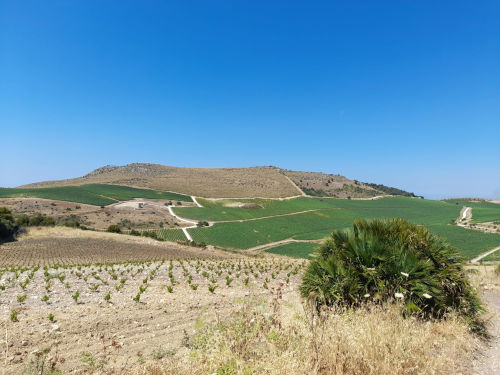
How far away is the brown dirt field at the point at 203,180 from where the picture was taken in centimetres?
11481

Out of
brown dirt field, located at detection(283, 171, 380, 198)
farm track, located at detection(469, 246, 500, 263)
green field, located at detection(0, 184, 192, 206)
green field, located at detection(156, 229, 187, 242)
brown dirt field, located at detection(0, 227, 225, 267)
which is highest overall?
brown dirt field, located at detection(283, 171, 380, 198)

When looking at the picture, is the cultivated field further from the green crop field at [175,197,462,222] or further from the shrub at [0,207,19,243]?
the green crop field at [175,197,462,222]

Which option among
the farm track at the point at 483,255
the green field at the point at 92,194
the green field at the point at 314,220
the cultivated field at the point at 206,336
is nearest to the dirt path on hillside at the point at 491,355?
the cultivated field at the point at 206,336

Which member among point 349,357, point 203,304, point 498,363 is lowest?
point 203,304

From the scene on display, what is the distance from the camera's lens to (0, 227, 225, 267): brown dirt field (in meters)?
26.6

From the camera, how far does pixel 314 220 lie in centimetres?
7681

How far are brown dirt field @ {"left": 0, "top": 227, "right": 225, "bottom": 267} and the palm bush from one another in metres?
25.1

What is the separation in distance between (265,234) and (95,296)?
5155 cm

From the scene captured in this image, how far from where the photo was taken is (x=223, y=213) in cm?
8112

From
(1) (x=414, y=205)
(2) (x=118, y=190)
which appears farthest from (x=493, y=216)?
(2) (x=118, y=190)

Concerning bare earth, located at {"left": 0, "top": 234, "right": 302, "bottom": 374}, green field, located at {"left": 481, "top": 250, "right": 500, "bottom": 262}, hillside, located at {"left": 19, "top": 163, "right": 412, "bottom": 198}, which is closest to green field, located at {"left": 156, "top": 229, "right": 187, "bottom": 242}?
bare earth, located at {"left": 0, "top": 234, "right": 302, "bottom": 374}

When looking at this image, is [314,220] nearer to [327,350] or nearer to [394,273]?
[394,273]

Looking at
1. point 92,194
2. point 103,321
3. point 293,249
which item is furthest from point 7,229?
point 92,194

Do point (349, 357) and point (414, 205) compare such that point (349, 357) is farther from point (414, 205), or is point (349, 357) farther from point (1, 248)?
point (414, 205)
